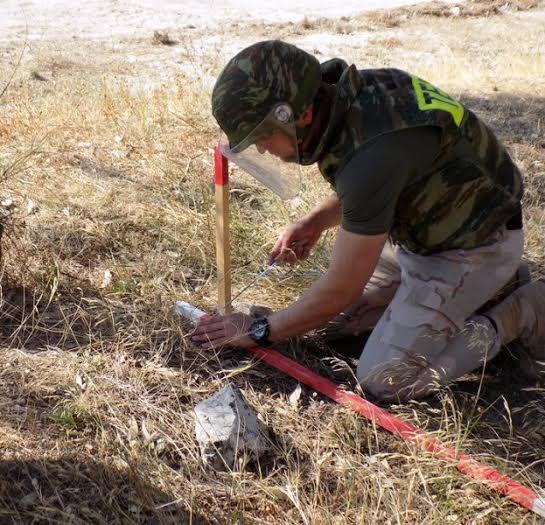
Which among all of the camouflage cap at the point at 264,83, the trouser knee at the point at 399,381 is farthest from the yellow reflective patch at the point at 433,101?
the trouser knee at the point at 399,381

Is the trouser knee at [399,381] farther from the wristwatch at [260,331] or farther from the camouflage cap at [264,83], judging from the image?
the camouflage cap at [264,83]

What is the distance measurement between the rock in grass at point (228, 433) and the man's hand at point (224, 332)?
404 millimetres

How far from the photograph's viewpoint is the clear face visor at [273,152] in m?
2.52

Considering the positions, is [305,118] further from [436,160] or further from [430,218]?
[430,218]

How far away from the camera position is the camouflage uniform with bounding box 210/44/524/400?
2545mm

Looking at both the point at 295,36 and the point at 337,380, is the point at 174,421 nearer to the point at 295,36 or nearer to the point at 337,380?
the point at 337,380

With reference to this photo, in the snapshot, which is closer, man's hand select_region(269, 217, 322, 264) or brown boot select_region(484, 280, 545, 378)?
brown boot select_region(484, 280, 545, 378)

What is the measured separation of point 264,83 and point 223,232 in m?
0.83

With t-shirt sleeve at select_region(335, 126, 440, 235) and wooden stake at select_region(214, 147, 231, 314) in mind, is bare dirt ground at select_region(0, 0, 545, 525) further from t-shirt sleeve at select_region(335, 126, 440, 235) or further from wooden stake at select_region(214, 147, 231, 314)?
t-shirt sleeve at select_region(335, 126, 440, 235)

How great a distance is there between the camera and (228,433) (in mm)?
2498

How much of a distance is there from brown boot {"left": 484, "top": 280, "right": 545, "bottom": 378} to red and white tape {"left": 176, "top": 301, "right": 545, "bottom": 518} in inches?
26.8

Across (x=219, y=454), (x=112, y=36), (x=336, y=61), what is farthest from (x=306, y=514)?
(x=112, y=36)

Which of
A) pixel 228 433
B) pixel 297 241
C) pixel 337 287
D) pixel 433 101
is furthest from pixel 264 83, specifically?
pixel 228 433

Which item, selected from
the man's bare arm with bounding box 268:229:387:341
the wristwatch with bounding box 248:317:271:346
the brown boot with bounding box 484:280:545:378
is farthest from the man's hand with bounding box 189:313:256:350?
the brown boot with bounding box 484:280:545:378
